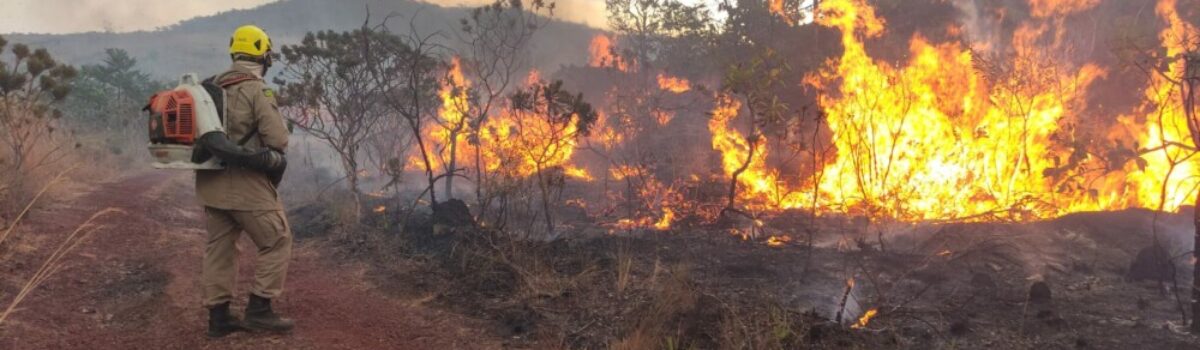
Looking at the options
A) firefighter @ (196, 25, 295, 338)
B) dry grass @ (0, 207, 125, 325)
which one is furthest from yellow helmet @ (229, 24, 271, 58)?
dry grass @ (0, 207, 125, 325)

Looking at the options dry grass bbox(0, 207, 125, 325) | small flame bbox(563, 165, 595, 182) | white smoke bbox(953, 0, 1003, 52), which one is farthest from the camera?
small flame bbox(563, 165, 595, 182)

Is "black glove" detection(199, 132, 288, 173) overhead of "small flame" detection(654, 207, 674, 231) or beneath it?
overhead

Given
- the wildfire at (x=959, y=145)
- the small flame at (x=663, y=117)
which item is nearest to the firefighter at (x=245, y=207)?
the wildfire at (x=959, y=145)

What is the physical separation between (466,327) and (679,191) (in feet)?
27.4

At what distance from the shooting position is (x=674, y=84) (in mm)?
25719

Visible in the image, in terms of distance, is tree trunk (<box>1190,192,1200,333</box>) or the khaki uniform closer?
the khaki uniform

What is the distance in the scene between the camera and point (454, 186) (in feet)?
63.4

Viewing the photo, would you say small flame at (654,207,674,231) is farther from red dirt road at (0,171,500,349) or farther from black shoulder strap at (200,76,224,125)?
black shoulder strap at (200,76,224,125)

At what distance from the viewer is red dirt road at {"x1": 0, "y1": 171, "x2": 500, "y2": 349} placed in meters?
3.86

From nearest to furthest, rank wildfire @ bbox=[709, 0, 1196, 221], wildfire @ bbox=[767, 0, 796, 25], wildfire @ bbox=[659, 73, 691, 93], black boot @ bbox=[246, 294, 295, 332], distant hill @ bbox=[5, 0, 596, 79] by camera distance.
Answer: black boot @ bbox=[246, 294, 295, 332] → wildfire @ bbox=[709, 0, 1196, 221] → wildfire @ bbox=[767, 0, 796, 25] → wildfire @ bbox=[659, 73, 691, 93] → distant hill @ bbox=[5, 0, 596, 79]

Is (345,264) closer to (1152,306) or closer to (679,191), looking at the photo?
(679,191)

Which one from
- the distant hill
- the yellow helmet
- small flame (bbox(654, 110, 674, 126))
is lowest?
the yellow helmet

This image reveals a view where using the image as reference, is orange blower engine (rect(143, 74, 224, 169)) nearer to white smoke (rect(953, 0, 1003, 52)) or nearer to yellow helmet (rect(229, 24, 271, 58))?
yellow helmet (rect(229, 24, 271, 58))

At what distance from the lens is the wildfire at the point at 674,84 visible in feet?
84.2
